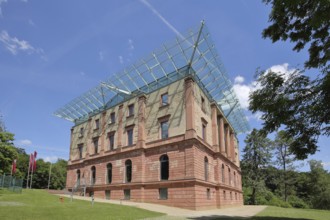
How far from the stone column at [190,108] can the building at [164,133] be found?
89 millimetres

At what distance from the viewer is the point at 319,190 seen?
2581 inches

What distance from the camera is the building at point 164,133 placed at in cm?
2792

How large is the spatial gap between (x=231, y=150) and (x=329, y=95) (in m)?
39.4

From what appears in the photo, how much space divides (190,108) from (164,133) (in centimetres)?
490

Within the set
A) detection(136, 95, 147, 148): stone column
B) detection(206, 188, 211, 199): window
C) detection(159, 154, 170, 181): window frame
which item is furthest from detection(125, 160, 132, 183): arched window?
detection(206, 188, 211, 199): window

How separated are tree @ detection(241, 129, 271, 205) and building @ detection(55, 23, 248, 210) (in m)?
19.6

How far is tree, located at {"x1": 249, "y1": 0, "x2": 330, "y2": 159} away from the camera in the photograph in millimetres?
10070

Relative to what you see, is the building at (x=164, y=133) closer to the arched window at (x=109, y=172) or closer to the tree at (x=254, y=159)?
the arched window at (x=109, y=172)

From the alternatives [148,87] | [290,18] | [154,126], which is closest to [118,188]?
[154,126]

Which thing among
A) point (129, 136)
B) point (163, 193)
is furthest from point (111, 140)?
point (163, 193)

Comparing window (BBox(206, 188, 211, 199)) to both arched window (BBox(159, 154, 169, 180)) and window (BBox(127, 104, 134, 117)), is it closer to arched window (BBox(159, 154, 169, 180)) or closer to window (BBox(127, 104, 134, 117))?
arched window (BBox(159, 154, 169, 180))

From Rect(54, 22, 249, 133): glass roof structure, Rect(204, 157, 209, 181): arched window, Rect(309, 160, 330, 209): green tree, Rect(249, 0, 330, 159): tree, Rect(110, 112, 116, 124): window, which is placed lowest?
Rect(309, 160, 330, 209): green tree

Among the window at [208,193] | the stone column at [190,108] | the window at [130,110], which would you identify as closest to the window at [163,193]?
the window at [208,193]

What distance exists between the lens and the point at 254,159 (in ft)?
202
